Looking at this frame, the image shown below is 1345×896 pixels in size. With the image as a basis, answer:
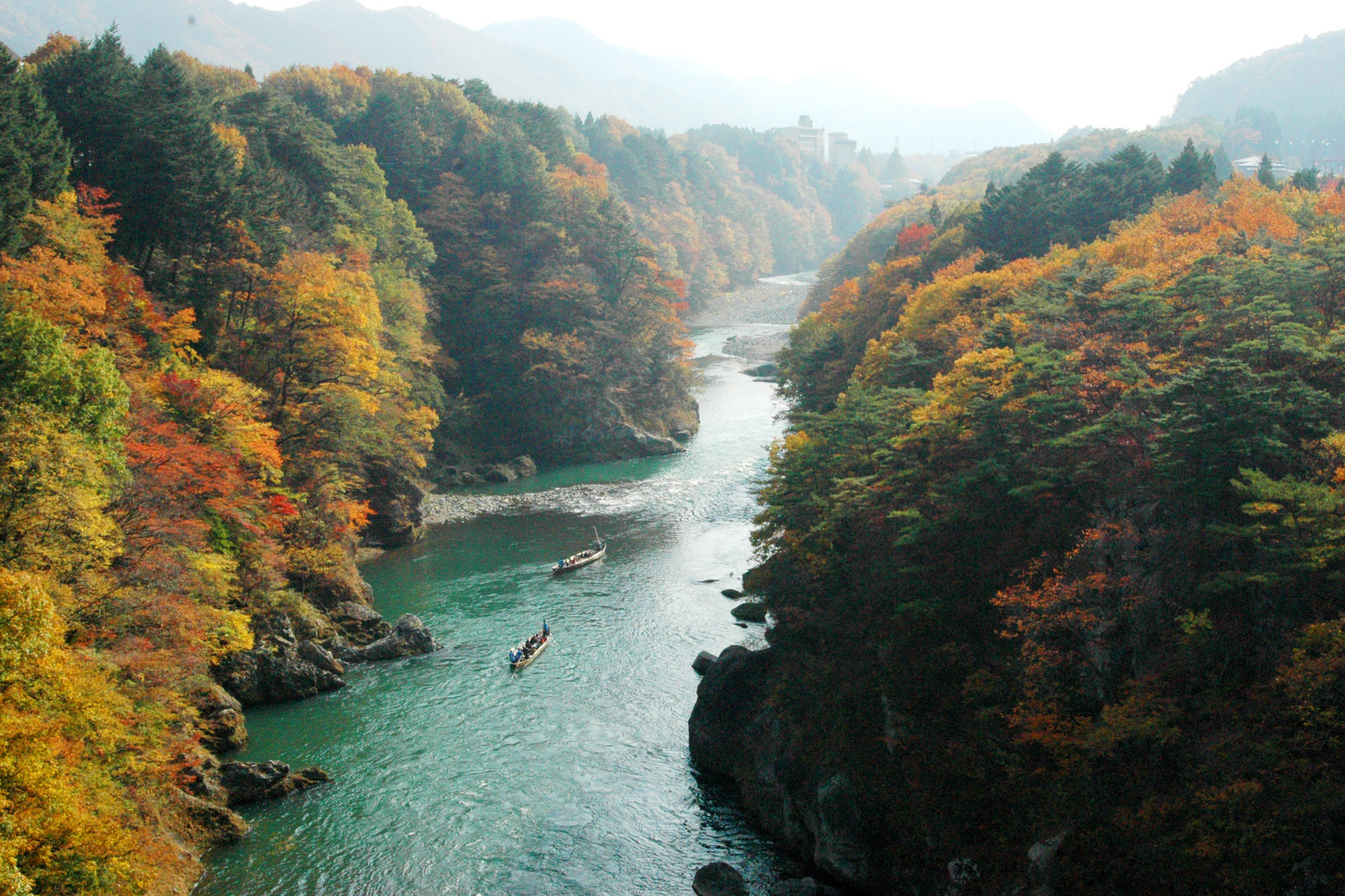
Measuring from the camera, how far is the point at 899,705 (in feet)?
65.8

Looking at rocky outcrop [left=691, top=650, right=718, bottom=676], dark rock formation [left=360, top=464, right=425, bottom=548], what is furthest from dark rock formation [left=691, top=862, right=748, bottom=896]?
dark rock formation [left=360, top=464, right=425, bottom=548]

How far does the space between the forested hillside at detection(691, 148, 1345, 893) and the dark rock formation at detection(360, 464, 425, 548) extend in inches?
981

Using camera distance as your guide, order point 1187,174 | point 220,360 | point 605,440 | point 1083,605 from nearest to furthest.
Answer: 1. point 1083,605
2. point 220,360
3. point 1187,174
4. point 605,440

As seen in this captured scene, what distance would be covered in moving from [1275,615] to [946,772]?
24.3ft

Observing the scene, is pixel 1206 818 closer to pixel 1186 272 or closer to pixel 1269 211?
pixel 1186 272

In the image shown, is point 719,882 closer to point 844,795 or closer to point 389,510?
point 844,795

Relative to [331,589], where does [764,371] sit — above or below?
above

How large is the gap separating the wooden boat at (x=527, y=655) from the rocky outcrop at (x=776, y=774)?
820cm

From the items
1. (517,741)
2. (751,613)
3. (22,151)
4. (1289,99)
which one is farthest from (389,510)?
(1289,99)

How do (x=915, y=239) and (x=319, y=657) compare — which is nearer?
(x=319, y=657)

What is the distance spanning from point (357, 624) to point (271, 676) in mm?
5511

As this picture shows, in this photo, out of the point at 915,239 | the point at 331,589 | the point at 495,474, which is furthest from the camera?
the point at 915,239

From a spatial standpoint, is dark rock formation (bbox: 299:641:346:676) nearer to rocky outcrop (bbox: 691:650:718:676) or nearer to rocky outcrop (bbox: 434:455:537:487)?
rocky outcrop (bbox: 691:650:718:676)

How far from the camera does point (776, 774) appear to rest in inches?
905
